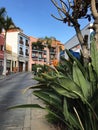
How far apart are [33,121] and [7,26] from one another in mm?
43403

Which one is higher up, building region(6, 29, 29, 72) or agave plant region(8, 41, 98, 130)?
building region(6, 29, 29, 72)

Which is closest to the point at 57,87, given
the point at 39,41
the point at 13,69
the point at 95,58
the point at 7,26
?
the point at 95,58

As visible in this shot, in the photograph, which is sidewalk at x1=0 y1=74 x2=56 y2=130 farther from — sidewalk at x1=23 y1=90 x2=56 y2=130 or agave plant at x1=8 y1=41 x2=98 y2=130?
agave plant at x1=8 y1=41 x2=98 y2=130

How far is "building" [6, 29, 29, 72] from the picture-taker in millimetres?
70619

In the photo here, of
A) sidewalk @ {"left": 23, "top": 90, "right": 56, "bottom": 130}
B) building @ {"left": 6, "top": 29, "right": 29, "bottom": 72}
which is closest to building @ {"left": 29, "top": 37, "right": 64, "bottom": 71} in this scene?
building @ {"left": 6, "top": 29, "right": 29, "bottom": 72}

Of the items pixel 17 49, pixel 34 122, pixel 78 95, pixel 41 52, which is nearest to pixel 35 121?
pixel 34 122

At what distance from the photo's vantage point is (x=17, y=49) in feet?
257

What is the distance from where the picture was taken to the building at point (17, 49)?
70.6 metres

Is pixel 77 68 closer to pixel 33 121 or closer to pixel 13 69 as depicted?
pixel 33 121

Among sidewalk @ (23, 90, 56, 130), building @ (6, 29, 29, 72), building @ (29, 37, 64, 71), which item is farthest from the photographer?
building @ (29, 37, 64, 71)

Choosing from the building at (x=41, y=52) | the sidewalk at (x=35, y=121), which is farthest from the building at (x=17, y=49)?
the sidewalk at (x=35, y=121)

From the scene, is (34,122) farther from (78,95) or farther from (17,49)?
(17,49)

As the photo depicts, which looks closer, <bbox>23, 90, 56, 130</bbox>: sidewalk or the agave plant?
the agave plant

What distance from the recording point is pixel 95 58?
4.90 m
